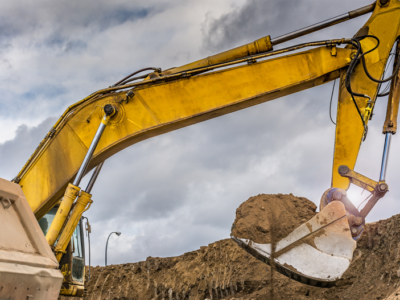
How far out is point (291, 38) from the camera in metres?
5.98

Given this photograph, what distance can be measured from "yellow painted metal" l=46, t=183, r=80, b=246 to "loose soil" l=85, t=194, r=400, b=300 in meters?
3.41

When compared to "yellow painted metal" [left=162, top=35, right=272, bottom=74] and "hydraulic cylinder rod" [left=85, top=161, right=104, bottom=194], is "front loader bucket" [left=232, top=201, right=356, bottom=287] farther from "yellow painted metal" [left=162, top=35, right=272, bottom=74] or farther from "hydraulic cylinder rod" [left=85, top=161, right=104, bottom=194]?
"yellow painted metal" [left=162, top=35, right=272, bottom=74]

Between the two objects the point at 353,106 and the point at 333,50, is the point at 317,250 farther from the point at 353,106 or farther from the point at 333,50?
the point at 333,50

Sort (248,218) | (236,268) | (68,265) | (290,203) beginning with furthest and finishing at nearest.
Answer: (236,268), (290,203), (248,218), (68,265)

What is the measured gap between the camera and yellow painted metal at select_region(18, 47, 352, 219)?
562cm

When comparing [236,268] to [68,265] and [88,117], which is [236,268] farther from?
[88,117]

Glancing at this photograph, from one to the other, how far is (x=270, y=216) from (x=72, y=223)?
15.1ft

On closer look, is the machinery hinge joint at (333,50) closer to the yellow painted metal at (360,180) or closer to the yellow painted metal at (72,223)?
the yellow painted metal at (360,180)

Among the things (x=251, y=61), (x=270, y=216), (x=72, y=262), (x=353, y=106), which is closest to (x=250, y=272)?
(x=270, y=216)

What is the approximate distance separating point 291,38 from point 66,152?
354 cm

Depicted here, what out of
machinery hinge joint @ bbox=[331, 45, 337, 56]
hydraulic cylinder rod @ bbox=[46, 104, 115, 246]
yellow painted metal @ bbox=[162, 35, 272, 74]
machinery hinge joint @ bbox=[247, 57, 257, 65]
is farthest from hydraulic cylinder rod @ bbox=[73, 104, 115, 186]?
machinery hinge joint @ bbox=[331, 45, 337, 56]

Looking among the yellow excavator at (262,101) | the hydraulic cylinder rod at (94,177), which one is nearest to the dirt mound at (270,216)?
the yellow excavator at (262,101)

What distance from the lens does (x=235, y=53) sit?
6035 mm

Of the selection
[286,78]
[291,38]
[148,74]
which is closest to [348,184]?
[286,78]
